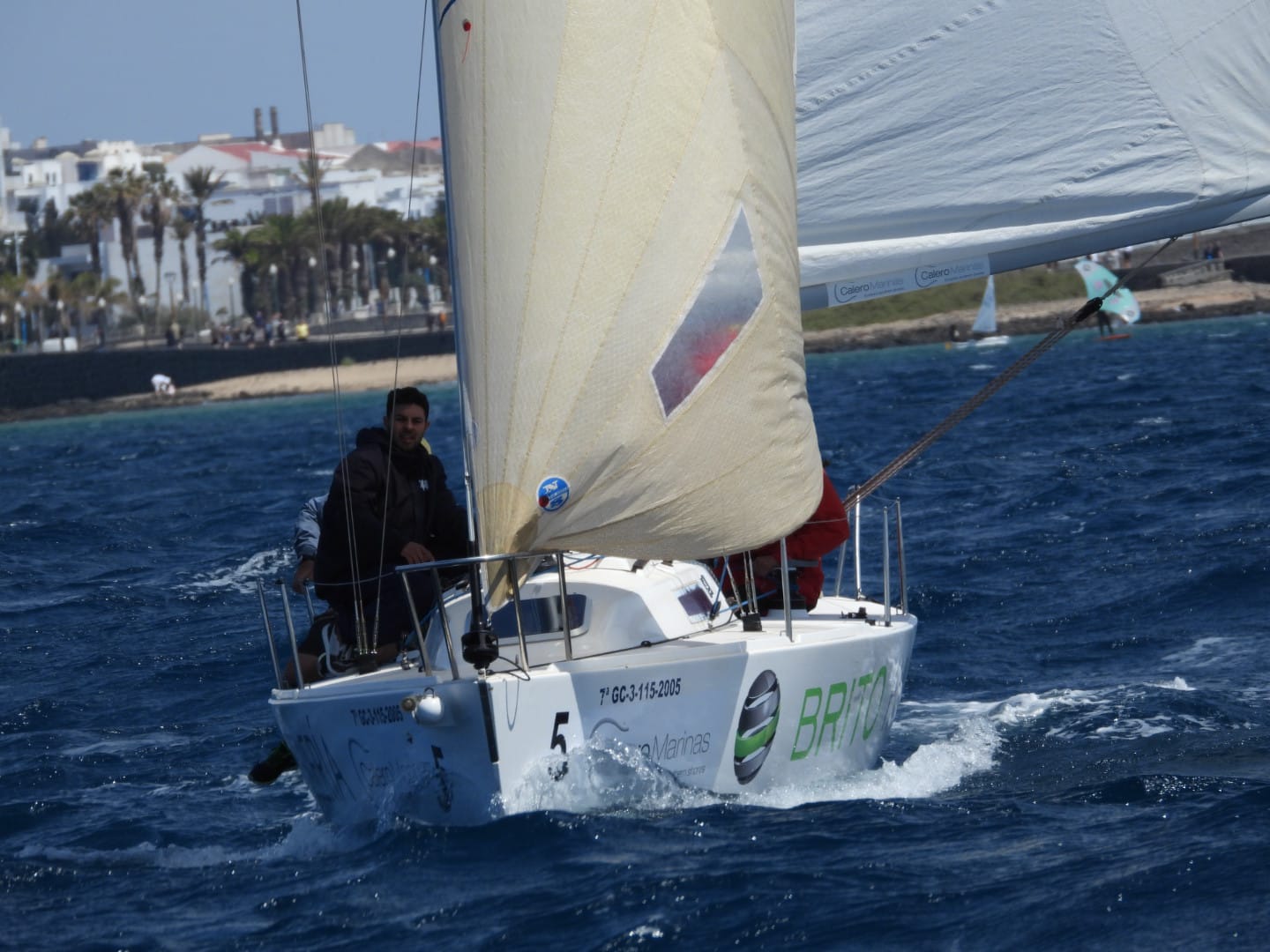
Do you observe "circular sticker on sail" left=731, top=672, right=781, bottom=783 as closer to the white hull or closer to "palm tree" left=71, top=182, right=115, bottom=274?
the white hull

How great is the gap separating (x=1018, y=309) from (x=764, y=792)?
6859cm

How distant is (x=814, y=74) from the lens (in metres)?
7.64

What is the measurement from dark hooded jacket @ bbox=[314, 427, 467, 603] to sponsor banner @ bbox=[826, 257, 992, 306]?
1.81 metres

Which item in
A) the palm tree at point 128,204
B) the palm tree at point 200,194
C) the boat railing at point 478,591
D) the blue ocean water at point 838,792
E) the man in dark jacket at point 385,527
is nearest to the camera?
the blue ocean water at point 838,792

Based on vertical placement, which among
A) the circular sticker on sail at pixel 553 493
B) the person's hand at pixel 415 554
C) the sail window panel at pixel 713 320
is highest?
the sail window panel at pixel 713 320

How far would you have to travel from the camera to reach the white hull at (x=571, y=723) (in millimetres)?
6254

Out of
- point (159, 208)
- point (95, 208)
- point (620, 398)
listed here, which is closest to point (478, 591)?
point (620, 398)

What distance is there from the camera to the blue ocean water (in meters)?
5.68

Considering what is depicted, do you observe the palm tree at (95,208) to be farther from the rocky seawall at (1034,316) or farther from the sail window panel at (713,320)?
the sail window panel at (713,320)

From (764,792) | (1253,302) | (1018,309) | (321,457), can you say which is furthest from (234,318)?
(764,792)

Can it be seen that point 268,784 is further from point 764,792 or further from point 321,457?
point 321,457

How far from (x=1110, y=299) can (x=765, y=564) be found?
100ft

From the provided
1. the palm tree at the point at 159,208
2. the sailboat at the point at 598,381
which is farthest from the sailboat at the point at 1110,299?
the palm tree at the point at 159,208

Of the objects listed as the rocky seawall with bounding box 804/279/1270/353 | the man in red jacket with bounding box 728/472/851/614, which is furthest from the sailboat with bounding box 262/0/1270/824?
the rocky seawall with bounding box 804/279/1270/353
